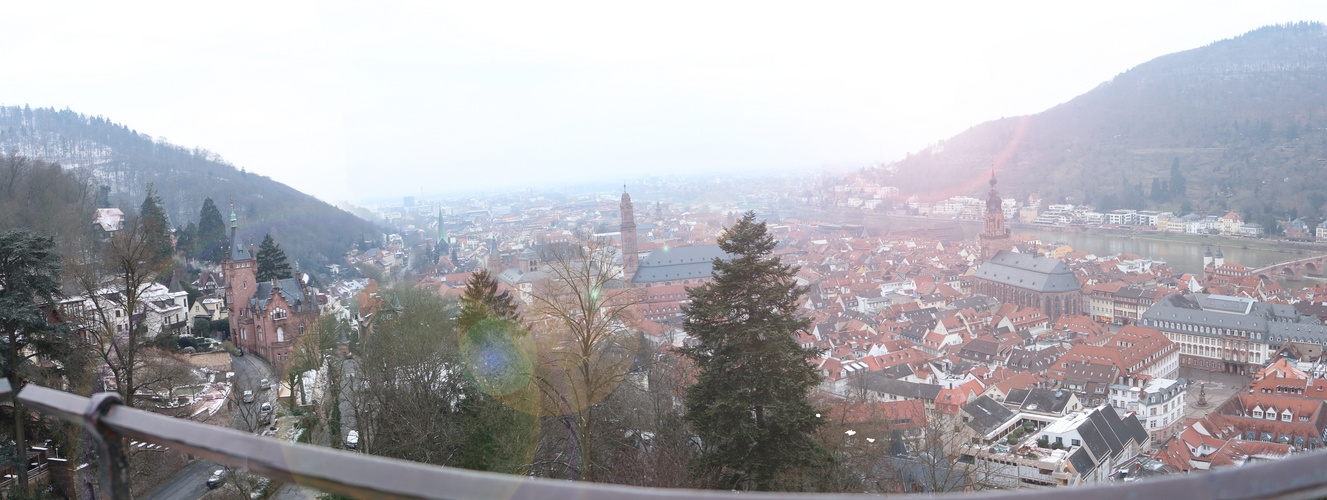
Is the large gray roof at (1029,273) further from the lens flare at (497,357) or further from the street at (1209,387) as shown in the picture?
the lens flare at (497,357)

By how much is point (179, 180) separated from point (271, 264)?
108 ft

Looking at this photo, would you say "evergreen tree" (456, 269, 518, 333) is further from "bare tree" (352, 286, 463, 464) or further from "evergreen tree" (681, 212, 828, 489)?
"evergreen tree" (681, 212, 828, 489)

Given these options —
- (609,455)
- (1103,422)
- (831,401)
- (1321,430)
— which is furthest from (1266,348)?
(609,455)

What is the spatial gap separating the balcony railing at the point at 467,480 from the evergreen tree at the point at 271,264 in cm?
2019

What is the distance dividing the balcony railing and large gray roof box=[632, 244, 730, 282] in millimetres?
37758

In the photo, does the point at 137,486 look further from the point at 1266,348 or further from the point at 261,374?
the point at 1266,348

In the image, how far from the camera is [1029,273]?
3478 centimetres

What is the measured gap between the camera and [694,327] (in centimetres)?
668

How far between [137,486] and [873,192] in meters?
70.6

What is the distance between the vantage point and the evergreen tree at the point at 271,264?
61.8 feet

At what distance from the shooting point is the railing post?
2.55 feet

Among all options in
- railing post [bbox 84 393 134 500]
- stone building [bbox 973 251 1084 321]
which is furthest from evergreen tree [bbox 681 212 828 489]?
stone building [bbox 973 251 1084 321]

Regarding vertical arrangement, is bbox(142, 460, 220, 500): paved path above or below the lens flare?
below

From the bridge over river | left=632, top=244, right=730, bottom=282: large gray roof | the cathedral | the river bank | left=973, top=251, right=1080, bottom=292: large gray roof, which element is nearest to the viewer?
the cathedral
